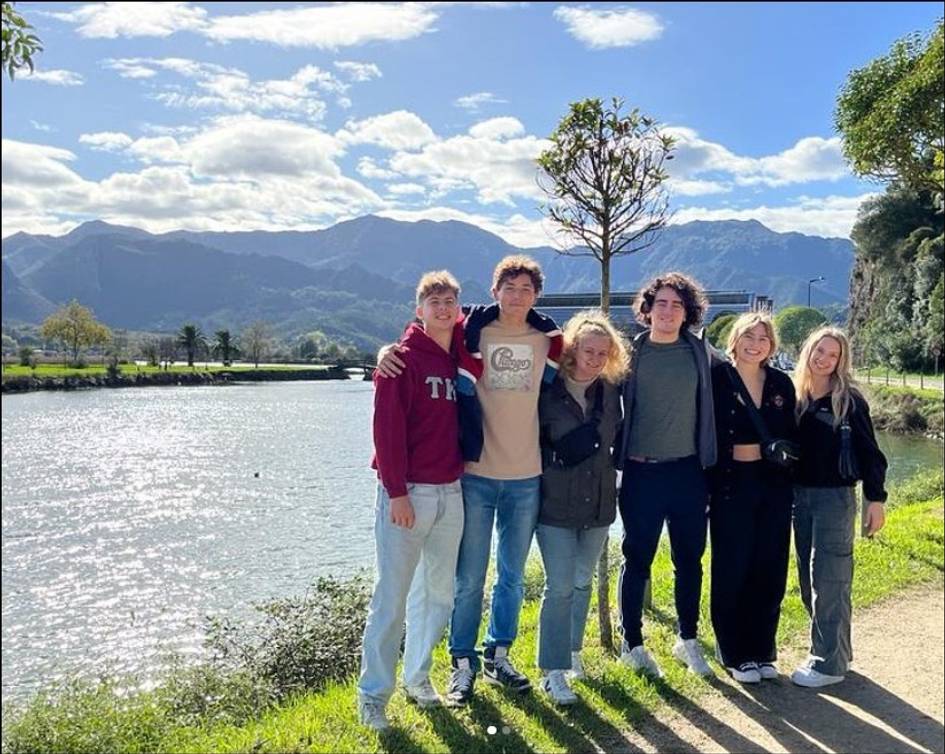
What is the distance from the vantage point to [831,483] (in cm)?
492

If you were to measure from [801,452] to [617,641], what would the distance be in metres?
2.07

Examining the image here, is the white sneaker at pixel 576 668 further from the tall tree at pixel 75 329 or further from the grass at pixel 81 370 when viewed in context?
the tall tree at pixel 75 329

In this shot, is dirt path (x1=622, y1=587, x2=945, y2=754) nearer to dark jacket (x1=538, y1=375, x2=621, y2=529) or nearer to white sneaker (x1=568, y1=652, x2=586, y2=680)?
white sneaker (x1=568, y1=652, x2=586, y2=680)

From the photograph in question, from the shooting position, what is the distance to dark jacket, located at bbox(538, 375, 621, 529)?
452 centimetres

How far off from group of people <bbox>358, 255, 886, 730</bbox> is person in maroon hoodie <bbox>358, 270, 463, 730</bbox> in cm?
1

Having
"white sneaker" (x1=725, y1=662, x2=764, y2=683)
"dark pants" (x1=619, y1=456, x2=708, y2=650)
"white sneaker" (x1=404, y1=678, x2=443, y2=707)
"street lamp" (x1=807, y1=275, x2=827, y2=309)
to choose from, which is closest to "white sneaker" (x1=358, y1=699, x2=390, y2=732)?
"white sneaker" (x1=404, y1=678, x2=443, y2=707)

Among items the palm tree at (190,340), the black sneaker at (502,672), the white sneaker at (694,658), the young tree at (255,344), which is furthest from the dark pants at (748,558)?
the young tree at (255,344)

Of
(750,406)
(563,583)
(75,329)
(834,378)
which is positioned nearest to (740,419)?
(750,406)

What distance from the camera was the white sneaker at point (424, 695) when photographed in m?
4.57

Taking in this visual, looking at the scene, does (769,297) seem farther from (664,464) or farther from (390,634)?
(390,634)

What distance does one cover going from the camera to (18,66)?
2.78 m

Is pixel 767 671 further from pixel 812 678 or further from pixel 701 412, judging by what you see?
pixel 701 412

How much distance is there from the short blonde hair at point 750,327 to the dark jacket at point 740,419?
16 cm

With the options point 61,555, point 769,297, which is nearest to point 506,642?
point 769,297
